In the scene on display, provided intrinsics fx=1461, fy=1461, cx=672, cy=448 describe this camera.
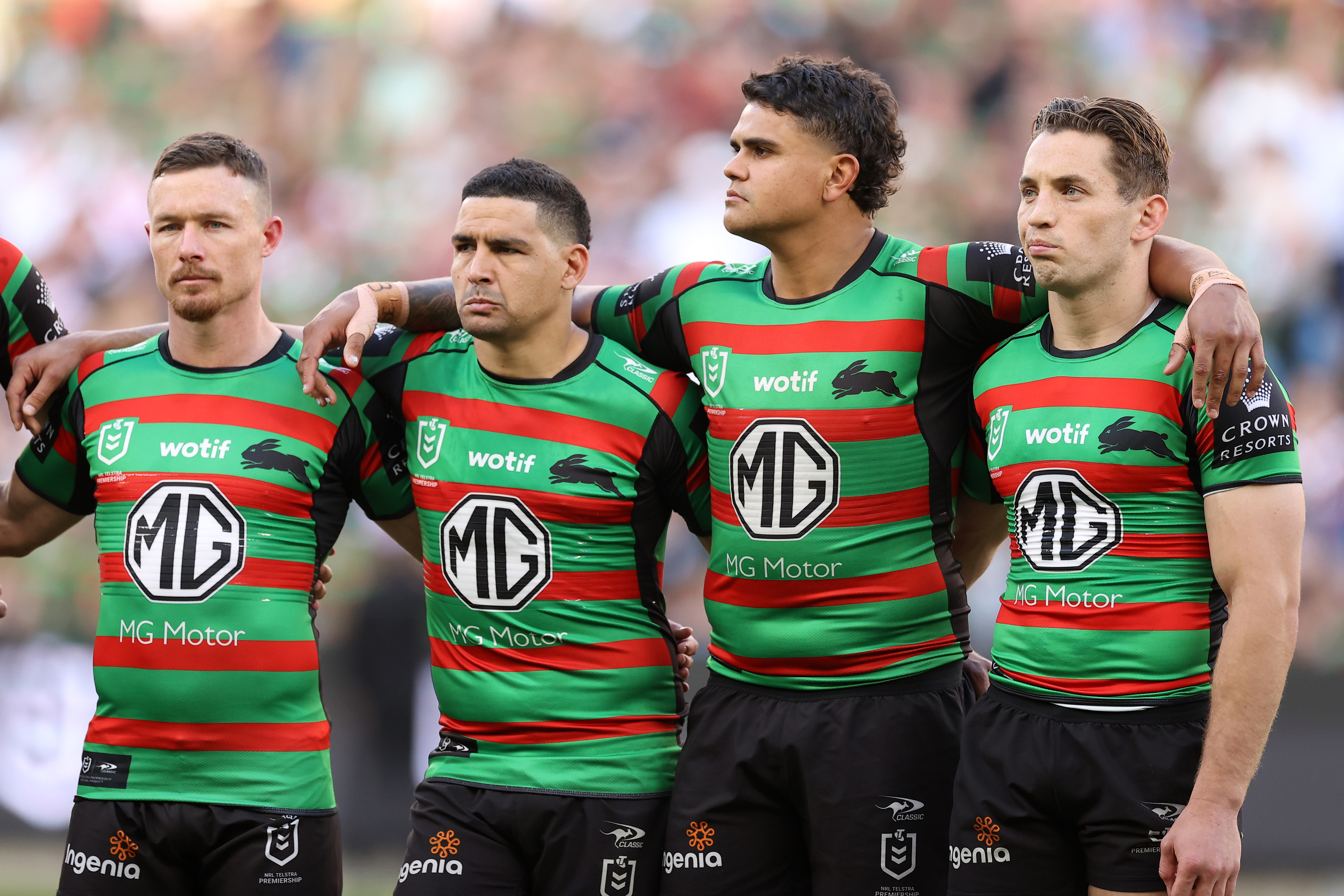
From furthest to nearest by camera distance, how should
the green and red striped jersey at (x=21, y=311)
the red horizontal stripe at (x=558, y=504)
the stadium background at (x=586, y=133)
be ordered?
the stadium background at (x=586, y=133), the green and red striped jersey at (x=21, y=311), the red horizontal stripe at (x=558, y=504)

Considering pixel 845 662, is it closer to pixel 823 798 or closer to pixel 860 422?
pixel 823 798

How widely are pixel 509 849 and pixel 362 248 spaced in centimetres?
698

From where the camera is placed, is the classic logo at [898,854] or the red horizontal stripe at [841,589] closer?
the classic logo at [898,854]

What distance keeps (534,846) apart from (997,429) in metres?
1.67

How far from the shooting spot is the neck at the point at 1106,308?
3.74 m

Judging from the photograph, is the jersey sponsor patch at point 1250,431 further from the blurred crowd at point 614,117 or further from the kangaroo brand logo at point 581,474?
the blurred crowd at point 614,117

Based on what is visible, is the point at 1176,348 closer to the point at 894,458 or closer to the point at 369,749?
the point at 894,458

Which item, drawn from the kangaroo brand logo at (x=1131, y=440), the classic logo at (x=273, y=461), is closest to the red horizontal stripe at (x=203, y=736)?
the classic logo at (x=273, y=461)

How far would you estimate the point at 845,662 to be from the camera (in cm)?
398

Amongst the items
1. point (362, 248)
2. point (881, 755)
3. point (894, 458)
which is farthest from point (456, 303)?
point (362, 248)

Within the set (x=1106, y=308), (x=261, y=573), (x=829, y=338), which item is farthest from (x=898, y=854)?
(x=261, y=573)

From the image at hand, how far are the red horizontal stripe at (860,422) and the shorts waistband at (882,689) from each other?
2.17 feet

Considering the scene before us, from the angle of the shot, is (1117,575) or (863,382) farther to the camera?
(863,382)

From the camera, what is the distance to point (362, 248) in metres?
10.3
